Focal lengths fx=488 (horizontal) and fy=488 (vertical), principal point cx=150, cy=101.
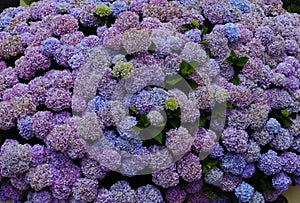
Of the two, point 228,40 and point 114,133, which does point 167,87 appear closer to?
point 114,133

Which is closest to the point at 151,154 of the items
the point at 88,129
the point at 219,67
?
the point at 88,129

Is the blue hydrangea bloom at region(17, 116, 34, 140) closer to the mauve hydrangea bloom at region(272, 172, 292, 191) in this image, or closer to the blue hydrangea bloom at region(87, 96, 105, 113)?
the blue hydrangea bloom at region(87, 96, 105, 113)

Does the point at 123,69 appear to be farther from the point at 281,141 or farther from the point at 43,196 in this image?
the point at 281,141

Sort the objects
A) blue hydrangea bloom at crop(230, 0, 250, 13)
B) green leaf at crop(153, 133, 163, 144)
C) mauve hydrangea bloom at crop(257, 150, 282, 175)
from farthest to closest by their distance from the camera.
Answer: blue hydrangea bloom at crop(230, 0, 250, 13), mauve hydrangea bloom at crop(257, 150, 282, 175), green leaf at crop(153, 133, 163, 144)

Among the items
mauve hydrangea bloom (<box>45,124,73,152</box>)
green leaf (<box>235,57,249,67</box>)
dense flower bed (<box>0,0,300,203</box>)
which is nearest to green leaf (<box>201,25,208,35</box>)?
dense flower bed (<box>0,0,300,203</box>)

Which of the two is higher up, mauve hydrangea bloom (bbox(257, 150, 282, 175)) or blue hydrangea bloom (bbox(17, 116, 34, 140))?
blue hydrangea bloom (bbox(17, 116, 34, 140))

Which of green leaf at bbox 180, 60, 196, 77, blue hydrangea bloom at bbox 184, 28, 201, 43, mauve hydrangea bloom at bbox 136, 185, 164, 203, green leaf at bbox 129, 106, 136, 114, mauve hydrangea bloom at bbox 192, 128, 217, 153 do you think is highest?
blue hydrangea bloom at bbox 184, 28, 201, 43
